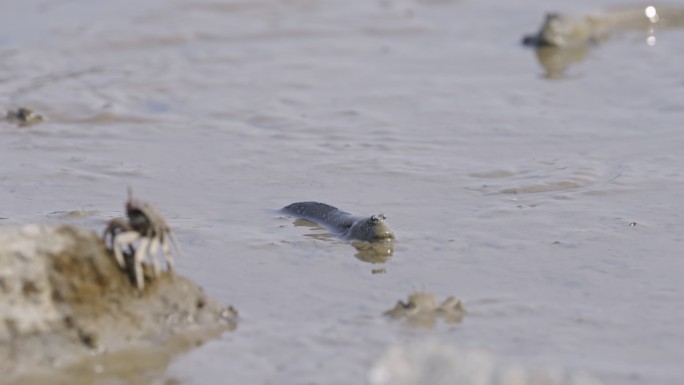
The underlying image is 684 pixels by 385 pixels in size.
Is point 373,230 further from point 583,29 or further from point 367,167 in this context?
point 583,29

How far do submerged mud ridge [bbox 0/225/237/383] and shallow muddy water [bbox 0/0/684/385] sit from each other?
0.75ft

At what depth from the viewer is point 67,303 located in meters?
3.94

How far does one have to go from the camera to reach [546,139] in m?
7.64

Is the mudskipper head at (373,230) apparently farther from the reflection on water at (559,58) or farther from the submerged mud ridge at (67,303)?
the reflection on water at (559,58)

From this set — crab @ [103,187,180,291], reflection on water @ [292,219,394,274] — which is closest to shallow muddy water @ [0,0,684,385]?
reflection on water @ [292,219,394,274]

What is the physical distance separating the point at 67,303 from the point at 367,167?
3.32 m

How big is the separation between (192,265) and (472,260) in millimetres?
1285

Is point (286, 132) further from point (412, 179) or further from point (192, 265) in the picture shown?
point (192, 265)

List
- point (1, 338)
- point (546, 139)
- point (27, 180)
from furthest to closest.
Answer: point (546, 139)
point (27, 180)
point (1, 338)

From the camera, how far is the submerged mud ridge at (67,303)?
12.6 feet

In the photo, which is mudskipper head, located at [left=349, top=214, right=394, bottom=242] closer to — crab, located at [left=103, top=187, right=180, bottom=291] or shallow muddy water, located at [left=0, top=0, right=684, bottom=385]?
shallow muddy water, located at [left=0, top=0, right=684, bottom=385]

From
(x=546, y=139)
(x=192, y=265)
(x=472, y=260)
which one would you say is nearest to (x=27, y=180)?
(x=192, y=265)

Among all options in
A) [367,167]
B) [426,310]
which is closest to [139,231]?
[426,310]

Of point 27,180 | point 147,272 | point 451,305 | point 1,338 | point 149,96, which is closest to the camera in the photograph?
point 1,338
